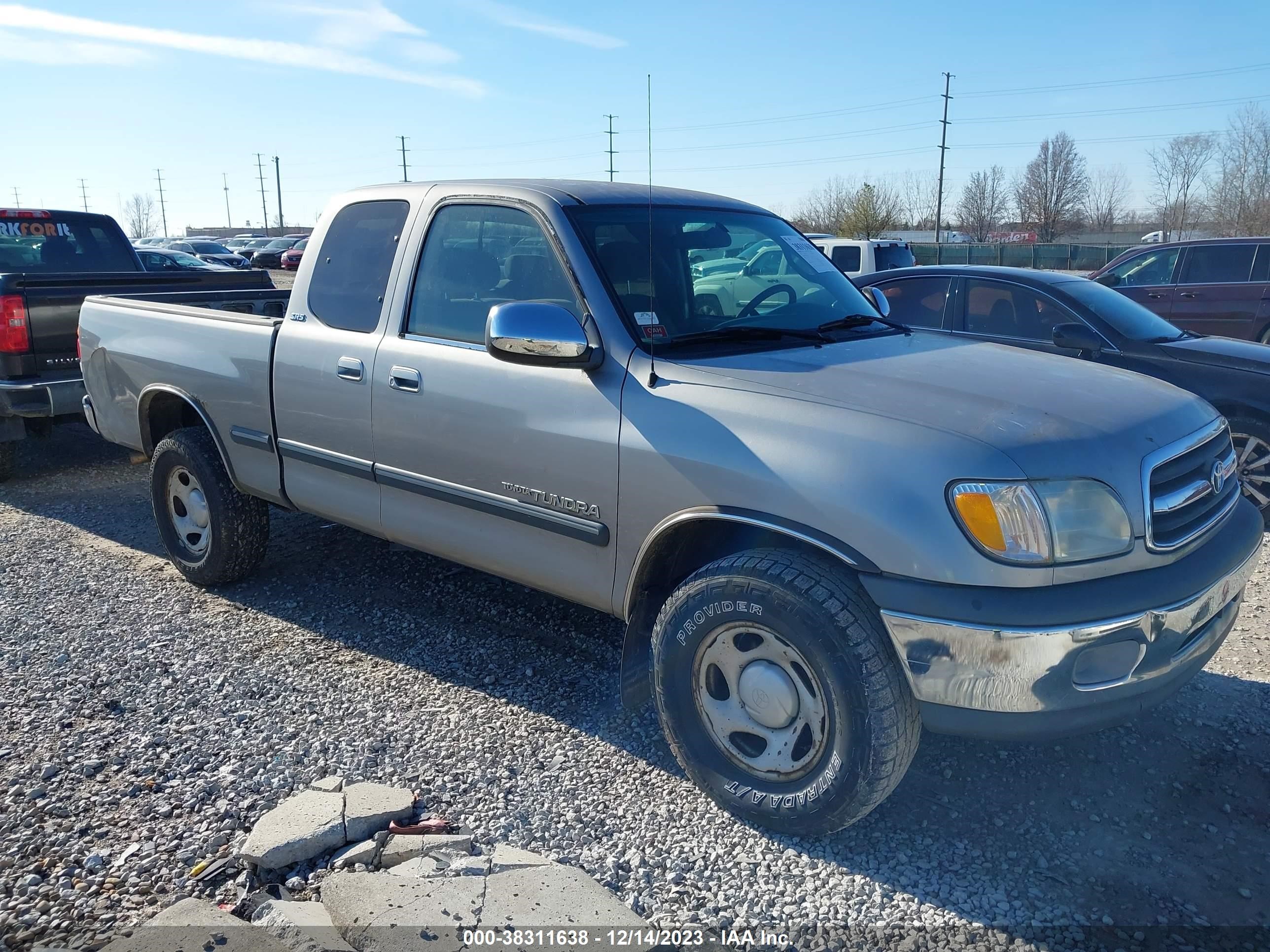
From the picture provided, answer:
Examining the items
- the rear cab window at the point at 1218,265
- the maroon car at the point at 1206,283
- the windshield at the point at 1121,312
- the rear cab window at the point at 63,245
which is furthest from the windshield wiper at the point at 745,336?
the rear cab window at the point at 1218,265

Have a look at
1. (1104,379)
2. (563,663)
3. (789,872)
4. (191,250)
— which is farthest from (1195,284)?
(191,250)

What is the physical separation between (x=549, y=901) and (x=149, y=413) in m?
3.87

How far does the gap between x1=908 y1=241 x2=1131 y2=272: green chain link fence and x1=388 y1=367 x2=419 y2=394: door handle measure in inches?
1548

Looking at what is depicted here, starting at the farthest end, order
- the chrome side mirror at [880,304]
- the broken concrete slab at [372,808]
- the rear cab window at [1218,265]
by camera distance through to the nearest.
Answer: the rear cab window at [1218,265] < the chrome side mirror at [880,304] < the broken concrete slab at [372,808]

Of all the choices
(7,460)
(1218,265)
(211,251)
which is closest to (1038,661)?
(7,460)

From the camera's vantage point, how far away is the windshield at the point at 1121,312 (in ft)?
22.1

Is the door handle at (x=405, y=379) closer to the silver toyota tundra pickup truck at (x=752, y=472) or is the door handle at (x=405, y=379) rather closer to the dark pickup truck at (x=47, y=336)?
the silver toyota tundra pickup truck at (x=752, y=472)

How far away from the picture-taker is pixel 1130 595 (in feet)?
8.97

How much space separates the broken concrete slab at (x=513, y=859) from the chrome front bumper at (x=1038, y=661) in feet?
3.83

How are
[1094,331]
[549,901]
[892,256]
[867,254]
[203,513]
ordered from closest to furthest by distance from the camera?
1. [549,901]
2. [203,513]
3. [1094,331]
4. [867,254]
5. [892,256]

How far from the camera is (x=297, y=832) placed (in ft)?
9.86

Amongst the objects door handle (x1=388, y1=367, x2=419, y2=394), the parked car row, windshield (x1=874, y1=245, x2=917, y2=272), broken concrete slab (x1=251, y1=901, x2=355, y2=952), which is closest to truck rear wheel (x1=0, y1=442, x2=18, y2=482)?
door handle (x1=388, y1=367, x2=419, y2=394)

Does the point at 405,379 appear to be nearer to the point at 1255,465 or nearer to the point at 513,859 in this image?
the point at 513,859

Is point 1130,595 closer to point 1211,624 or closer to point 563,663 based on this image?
point 1211,624
